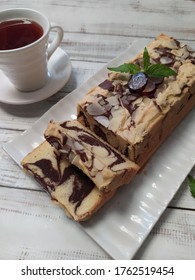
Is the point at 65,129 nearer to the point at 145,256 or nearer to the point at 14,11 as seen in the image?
the point at 145,256

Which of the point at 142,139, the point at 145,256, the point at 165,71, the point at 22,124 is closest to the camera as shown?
the point at 145,256

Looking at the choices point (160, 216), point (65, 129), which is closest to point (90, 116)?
point (65, 129)

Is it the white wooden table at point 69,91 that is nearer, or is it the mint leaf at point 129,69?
the white wooden table at point 69,91

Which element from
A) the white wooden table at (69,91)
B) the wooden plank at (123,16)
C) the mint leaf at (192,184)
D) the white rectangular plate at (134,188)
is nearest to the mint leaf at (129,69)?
the white rectangular plate at (134,188)

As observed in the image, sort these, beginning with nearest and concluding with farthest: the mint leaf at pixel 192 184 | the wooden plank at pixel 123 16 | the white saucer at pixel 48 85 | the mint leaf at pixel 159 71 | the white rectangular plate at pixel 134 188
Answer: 1. the white rectangular plate at pixel 134 188
2. the mint leaf at pixel 192 184
3. the mint leaf at pixel 159 71
4. the white saucer at pixel 48 85
5. the wooden plank at pixel 123 16

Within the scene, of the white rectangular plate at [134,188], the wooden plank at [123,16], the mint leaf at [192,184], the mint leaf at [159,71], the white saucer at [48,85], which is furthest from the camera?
the wooden plank at [123,16]

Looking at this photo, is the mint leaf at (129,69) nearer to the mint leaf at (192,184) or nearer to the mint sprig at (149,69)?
the mint sprig at (149,69)

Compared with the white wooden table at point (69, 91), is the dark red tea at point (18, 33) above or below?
above

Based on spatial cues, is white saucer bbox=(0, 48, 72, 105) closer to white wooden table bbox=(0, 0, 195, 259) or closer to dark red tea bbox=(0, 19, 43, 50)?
white wooden table bbox=(0, 0, 195, 259)

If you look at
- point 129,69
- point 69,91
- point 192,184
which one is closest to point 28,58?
point 69,91
